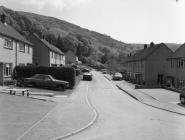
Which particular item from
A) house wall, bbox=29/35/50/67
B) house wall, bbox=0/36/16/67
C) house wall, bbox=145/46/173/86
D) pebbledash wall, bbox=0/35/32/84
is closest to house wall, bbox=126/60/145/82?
house wall, bbox=145/46/173/86

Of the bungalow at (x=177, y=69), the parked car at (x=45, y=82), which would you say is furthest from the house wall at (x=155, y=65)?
the parked car at (x=45, y=82)

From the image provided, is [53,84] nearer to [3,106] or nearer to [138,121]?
[3,106]

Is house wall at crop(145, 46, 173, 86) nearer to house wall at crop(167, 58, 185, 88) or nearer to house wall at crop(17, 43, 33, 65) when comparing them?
house wall at crop(167, 58, 185, 88)

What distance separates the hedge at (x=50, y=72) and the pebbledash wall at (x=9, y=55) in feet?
3.32

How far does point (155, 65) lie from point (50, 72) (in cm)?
2711

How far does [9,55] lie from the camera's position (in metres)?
36.2

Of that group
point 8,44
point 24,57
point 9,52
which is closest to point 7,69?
point 9,52

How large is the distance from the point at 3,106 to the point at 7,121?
4418mm

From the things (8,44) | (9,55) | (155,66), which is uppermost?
(8,44)

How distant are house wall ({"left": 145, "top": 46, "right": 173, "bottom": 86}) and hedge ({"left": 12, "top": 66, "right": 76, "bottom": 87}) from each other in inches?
986

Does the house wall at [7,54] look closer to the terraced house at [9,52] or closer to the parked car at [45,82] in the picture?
the terraced house at [9,52]

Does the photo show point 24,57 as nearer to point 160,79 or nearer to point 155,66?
point 155,66

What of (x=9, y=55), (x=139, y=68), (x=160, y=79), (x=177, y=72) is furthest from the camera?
(x=139, y=68)

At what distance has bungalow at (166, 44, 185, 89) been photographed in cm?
4497
